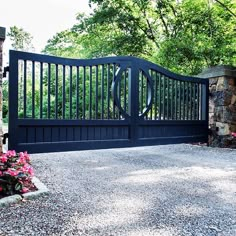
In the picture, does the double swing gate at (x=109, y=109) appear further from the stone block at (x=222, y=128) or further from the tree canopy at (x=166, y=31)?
the tree canopy at (x=166, y=31)

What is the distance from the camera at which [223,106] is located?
5.25 m

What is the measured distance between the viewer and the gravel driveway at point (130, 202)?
1.59 m

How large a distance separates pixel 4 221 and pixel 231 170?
8.58ft

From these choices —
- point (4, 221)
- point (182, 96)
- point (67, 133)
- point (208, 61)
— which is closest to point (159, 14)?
point (208, 61)

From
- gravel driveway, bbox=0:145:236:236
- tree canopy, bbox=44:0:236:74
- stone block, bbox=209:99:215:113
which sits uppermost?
tree canopy, bbox=44:0:236:74

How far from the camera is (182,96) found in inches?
202

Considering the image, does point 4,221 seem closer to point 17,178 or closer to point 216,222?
point 17,178

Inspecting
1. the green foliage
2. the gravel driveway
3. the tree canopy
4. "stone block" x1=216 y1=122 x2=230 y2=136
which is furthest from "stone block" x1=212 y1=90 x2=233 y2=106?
the green foliage

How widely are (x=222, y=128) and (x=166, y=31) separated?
3.79 metres

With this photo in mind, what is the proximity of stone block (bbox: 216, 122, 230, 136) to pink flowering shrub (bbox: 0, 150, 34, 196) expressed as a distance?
3.94m

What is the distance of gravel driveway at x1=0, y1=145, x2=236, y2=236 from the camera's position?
1591 mm

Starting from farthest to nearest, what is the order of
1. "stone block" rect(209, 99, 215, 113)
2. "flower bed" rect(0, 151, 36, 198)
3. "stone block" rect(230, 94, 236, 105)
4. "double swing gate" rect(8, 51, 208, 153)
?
"stone block" rect(209, 99, 215, 113) → "stone block" rect(230, 94, 236, 105) → "double swing gate" rect(8, 51, 208, 153) → "flower bed" rect(0, 151, 36, 198)

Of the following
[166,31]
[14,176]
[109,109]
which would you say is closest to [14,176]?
[14,176]

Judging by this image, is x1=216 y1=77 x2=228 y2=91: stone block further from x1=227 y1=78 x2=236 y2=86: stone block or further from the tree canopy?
the tree canopy
